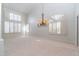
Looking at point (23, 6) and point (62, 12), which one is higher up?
point (23, 6)

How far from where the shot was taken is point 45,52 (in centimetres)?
214

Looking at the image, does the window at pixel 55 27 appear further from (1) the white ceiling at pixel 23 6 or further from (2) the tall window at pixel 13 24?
(2) the tall window at pixel 13 24

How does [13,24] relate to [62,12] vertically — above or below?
below

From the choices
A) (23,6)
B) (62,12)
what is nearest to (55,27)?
(62,12)

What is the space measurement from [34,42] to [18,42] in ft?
0.90

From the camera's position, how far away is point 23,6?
85.5 inches

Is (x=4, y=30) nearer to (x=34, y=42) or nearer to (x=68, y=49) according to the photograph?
(x=34, y=42)

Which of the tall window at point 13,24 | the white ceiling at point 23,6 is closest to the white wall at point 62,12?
the white ceiling at point 23,6

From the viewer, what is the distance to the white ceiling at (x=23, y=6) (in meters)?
2.15

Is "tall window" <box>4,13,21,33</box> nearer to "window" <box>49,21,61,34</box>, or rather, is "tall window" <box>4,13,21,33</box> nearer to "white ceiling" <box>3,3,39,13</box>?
"white ceiling" <box>3,3,39,13</box>

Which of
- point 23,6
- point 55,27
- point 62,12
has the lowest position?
point 55,27

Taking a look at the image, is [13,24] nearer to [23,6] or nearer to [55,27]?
[23,6]

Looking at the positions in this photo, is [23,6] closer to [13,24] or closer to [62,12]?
[13,24]

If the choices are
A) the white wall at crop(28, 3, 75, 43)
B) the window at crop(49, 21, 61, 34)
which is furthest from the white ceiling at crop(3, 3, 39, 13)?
the window at crop(49, 21, 61, 34)
